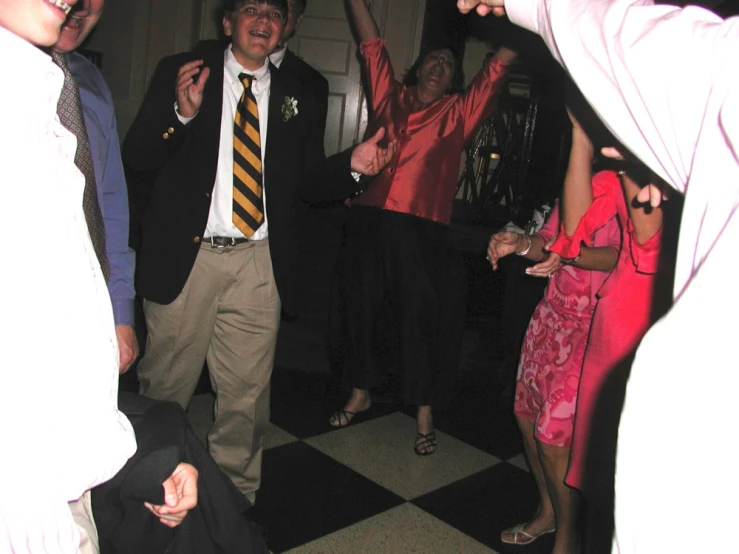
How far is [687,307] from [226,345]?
1.56 meters

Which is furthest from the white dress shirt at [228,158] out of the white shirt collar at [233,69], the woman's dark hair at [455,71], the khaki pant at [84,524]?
the khaki pant at [84,524]

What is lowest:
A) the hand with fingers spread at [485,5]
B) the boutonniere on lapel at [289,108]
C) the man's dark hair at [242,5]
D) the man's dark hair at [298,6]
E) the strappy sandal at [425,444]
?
the strappy sandal at [425,444]

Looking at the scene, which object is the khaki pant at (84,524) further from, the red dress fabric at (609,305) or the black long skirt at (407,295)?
the black long skirt at (407,295)

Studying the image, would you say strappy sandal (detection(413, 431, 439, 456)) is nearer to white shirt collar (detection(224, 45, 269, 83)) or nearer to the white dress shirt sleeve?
white shirt collar (detection(224, 45, 269, 83))

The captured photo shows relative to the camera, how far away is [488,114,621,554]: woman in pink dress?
1742 millimetres

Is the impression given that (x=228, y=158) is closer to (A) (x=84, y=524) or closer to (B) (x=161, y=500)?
(B) (x=161, y=500)

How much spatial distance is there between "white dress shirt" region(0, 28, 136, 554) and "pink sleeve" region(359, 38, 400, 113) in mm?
2028

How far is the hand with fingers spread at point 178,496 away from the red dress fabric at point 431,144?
171cm

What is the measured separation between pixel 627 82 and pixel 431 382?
1.94 meters

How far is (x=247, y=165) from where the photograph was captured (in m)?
1.91

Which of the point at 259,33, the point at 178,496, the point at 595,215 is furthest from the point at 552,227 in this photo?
the point at 178,496

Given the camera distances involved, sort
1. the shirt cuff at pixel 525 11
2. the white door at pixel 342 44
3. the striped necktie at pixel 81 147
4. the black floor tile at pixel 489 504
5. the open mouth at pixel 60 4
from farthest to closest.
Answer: the white door at pixel 342 44
the black floor tile at pixel 489 504
the striped necktie at pixel 81 147
the shirt cuff at pixel 525 11
the open mouth at pixel 60 4

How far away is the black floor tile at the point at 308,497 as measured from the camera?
74.8 inches

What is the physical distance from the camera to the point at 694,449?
1.83ft
